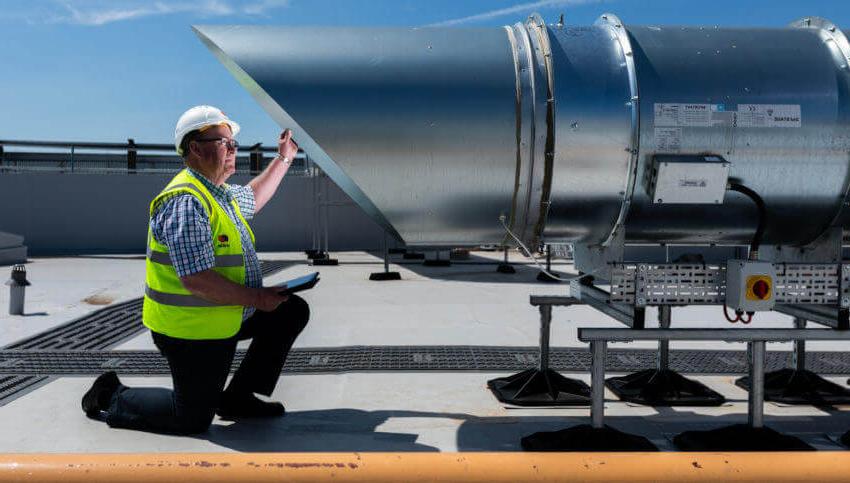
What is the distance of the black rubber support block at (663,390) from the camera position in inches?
132

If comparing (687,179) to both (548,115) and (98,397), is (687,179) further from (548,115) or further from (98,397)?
(98,397)

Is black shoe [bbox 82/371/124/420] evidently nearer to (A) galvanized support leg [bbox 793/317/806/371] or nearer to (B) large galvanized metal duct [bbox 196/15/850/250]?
(B) large galvanized metal duct [bbox 196/15/850/250]

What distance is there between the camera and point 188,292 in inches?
107

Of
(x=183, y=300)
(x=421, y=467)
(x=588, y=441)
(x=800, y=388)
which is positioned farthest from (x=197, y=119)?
(x=800, y=388)

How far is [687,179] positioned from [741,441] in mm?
1054

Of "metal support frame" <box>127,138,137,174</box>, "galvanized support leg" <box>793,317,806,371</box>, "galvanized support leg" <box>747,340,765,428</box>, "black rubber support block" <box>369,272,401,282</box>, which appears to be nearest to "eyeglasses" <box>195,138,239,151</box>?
"galvanized support leg" <box>747,340,765,428</box>

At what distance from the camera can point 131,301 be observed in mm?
6461

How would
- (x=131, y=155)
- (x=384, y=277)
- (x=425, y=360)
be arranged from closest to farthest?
(x=425, y=360) → (x=384, y=277) → (x=131, y=155)

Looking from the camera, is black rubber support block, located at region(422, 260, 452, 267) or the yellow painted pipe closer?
the yellow painted pipe

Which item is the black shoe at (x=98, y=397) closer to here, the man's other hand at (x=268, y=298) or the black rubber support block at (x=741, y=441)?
the man's other hand at (x=268, y=298)

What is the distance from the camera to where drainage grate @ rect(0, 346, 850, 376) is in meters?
3.88

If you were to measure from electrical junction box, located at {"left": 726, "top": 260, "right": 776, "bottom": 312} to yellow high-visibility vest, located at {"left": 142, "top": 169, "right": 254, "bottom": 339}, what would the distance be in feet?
6.10

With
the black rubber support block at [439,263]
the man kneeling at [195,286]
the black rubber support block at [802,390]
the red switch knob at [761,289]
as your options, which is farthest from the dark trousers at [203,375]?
the black rubber support block at [439,263]

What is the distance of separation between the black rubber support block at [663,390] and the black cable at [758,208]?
110 centimetres
